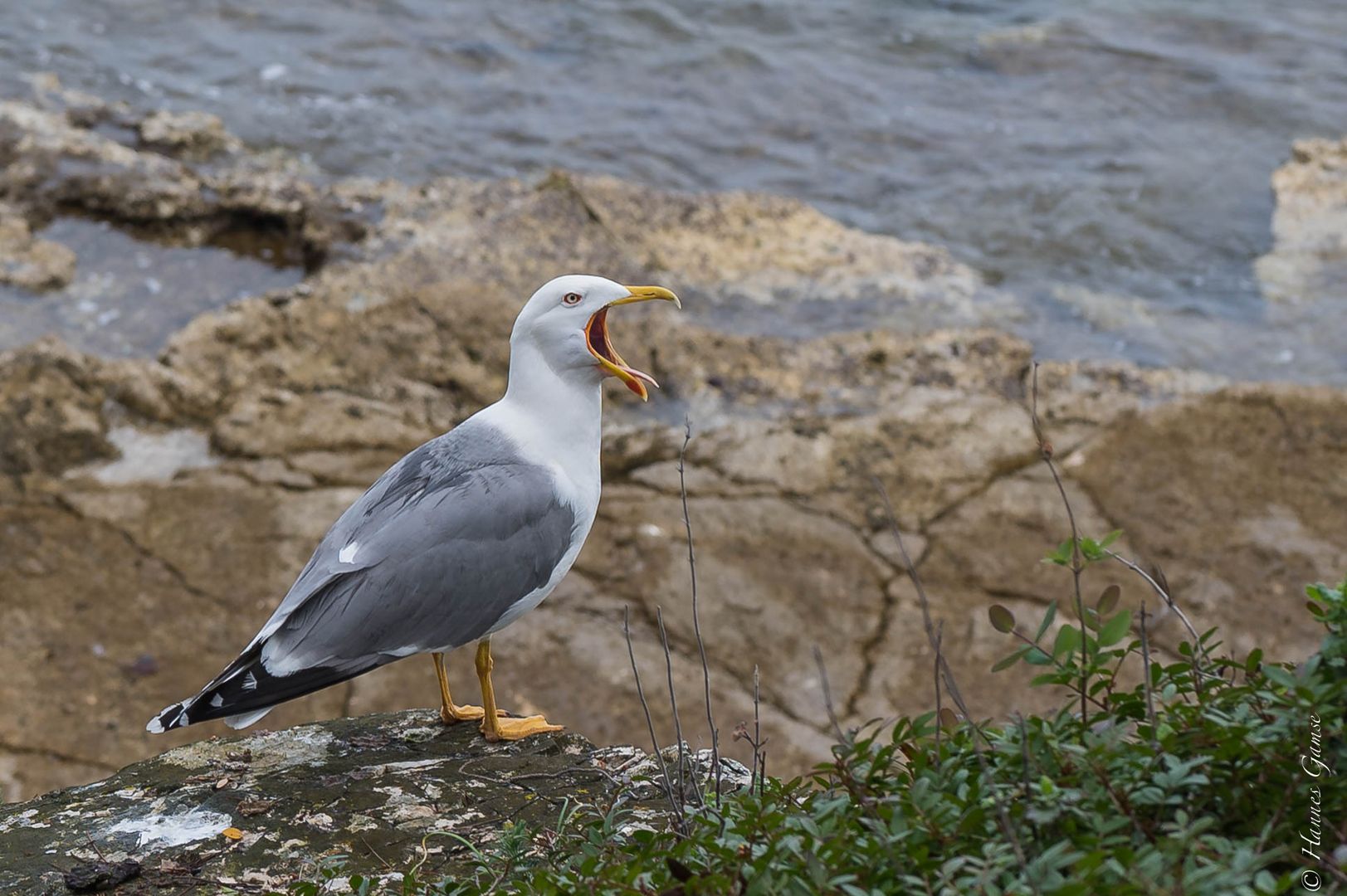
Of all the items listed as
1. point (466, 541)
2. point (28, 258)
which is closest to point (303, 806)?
point (466, 541)

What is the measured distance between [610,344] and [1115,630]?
190 cm

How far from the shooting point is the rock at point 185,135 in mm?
7805

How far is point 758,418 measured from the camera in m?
6.15

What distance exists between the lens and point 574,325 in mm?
3512

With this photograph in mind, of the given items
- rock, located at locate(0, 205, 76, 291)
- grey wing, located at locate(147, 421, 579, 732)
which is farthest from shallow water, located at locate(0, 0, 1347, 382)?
grey wing, located at locate(147, 421, 579, 732)

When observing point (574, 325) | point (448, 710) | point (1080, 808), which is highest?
point (574, 325)

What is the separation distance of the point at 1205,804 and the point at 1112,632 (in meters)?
0.30

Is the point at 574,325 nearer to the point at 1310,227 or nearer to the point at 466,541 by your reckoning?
the point at 466,541

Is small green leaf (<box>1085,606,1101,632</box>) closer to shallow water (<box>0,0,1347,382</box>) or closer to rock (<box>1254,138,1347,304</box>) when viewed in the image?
shallow water (<box>0,0,1347,382</box>)

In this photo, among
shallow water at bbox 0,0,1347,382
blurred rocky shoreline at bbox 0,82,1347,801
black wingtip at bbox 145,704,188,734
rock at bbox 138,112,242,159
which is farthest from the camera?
shallow water at bbox 0,0,1347,382

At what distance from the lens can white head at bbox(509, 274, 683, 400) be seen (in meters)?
3.51

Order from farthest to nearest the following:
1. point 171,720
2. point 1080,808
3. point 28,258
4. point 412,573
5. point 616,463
Answer: point 28,258 < point 616,463 < point 412,573 < point 171,720 < point 1080,808

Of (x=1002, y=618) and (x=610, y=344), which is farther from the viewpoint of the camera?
(x=610, y=344)

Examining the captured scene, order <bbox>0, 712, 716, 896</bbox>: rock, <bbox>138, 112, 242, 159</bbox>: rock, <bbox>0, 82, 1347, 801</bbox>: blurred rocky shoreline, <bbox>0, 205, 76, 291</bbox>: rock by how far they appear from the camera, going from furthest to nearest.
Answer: <bbox>138, 112, 242, 159</bbox>: rock
<bbox>0, 205, 76, 291</bbox>: rock
<bbox>0, 82, 1347, 801</bbox>: blurred rocky shoreline
<bbox>0, 712, 716, 896</bbox>: rock
